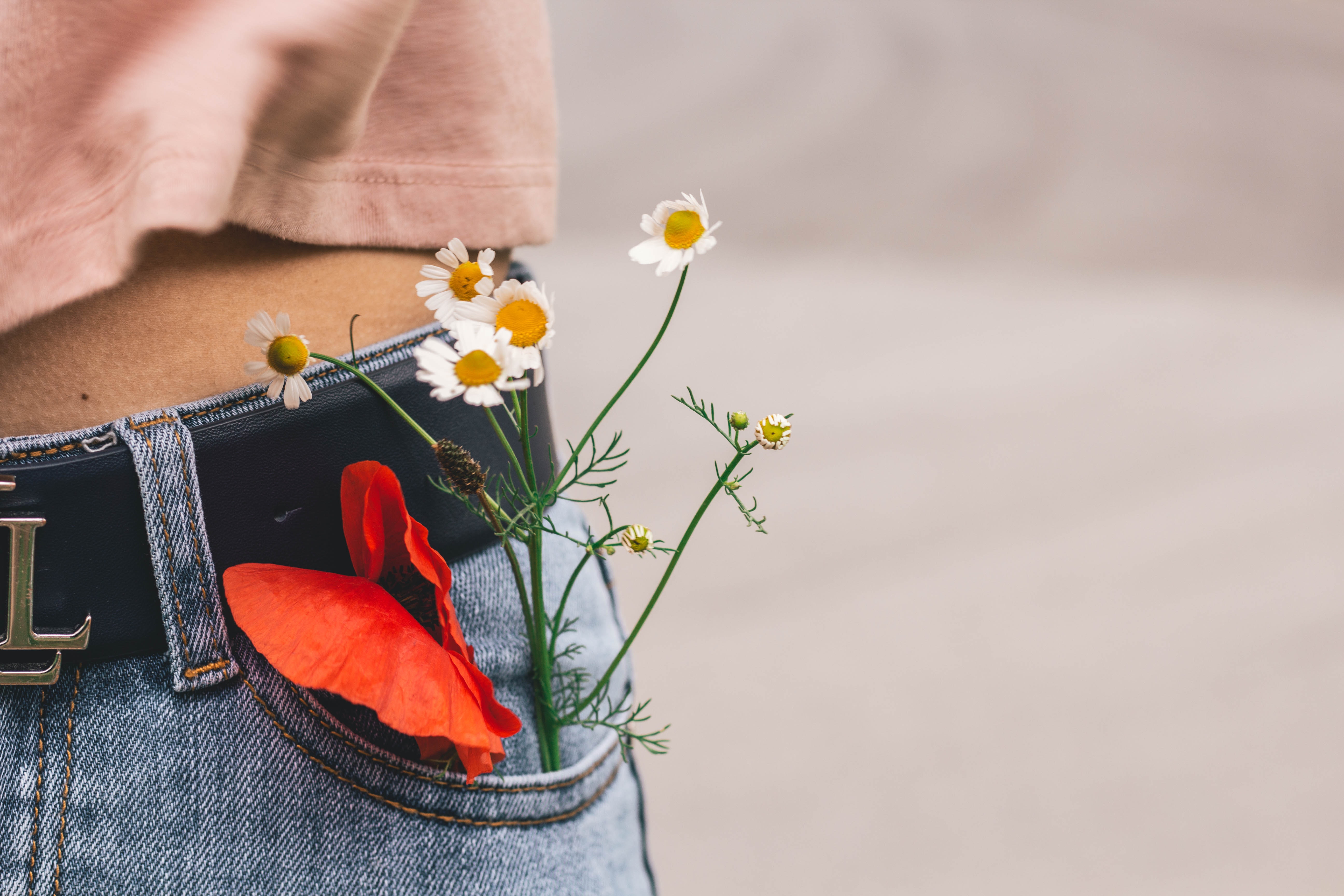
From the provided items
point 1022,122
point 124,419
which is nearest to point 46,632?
point 124,419

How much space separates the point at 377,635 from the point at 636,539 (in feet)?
0.34

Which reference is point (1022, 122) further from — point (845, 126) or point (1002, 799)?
point (1002, 799)

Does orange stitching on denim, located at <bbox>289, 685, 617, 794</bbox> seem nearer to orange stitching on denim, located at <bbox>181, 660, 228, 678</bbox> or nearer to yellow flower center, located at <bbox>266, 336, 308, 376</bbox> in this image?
orange stitching on denim, located at <bbox>181, 660, 228, 678</bbox>

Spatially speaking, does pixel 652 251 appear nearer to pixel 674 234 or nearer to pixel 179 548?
pixel 674 234

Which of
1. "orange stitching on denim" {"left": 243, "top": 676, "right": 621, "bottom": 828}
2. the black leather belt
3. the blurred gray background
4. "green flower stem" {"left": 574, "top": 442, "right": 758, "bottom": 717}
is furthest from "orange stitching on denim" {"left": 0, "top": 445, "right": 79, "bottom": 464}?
the blurred gray background

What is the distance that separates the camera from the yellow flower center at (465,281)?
36 centimetres

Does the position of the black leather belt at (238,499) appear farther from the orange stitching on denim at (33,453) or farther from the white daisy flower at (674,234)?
the white daisy flower at (674,234)

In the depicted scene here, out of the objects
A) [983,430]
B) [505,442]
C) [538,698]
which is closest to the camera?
[505,442]

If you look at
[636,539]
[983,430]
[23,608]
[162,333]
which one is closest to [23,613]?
[23,608]

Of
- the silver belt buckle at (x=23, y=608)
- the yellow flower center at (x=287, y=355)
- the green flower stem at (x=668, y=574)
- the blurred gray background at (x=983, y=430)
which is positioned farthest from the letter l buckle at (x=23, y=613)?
the blurred gray background at (x=983, y=430)

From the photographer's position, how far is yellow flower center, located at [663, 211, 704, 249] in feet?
1.16

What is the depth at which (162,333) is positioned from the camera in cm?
37

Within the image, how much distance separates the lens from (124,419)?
1.14 ft

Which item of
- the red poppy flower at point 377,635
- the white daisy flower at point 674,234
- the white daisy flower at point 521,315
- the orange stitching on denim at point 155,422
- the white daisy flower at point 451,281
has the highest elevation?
the white daisy flower at point 674,234
